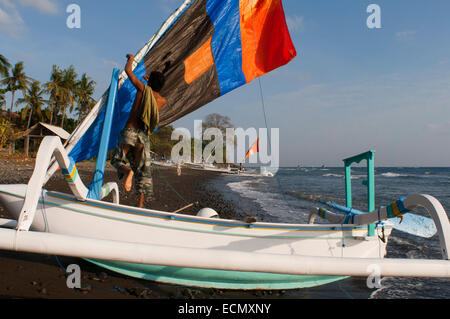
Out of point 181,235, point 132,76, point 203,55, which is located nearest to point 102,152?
point 132,76

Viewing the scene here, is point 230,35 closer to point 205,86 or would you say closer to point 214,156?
point 205,86

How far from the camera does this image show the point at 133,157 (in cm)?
433

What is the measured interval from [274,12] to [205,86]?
210cm

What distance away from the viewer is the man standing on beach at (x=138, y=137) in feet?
13.1

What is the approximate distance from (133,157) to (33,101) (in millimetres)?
38660

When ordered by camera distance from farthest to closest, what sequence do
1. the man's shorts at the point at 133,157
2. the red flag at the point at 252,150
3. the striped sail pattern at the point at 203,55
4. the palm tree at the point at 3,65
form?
the red flag at the point at 252,150, the palm tree at the point at 3,65, the striped sail pattern at the point at 203,55, the man's shorts at the point at 133,157

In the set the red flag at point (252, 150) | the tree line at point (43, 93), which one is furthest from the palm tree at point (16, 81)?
the red flag at point (252, 150)

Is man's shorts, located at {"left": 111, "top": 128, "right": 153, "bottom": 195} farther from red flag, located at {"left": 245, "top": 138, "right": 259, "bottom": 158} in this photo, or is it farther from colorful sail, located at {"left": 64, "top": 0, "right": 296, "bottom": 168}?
red flag, located at {"left": 245, "top": 138, "right": 259, "bottom": 158}

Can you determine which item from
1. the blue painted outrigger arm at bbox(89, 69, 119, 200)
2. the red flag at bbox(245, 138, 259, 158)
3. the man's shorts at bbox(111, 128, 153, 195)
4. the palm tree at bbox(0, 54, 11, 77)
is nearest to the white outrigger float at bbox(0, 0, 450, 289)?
the blue painted outrigger arm at bbox(89, 69, 119, 200)

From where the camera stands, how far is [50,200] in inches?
150

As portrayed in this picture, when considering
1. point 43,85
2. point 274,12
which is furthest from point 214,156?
point 274,12

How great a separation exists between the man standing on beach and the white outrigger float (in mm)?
286

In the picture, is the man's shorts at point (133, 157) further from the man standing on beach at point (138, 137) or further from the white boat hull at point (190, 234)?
the white boat hull at point (190, 234)

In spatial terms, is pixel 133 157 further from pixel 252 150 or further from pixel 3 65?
pixel 3 65
